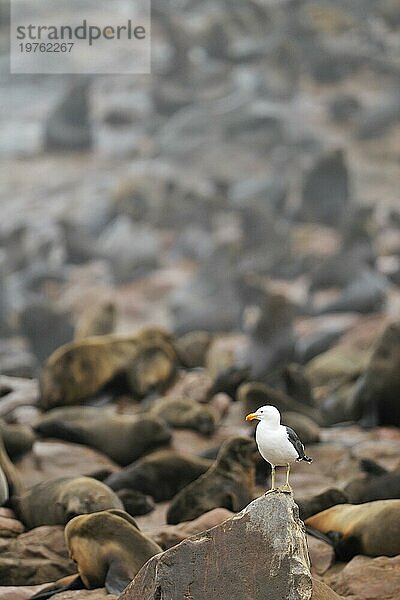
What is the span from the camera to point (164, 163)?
30125 millimetres

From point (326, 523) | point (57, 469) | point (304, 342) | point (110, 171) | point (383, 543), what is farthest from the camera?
point (110, 171)

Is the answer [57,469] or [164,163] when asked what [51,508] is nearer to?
[57,469]

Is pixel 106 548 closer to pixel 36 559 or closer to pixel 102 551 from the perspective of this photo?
pixel 102 551

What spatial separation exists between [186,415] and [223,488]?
3.10m

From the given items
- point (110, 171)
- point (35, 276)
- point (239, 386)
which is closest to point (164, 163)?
point (110, 171)

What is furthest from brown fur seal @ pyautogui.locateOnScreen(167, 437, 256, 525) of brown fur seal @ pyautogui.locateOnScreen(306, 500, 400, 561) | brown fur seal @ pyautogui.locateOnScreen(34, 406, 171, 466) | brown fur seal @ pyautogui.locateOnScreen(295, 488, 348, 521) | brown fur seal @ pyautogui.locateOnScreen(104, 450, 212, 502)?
brown fur seal @ pyautogui.locateOnScreen(34, 406, 171, 466)

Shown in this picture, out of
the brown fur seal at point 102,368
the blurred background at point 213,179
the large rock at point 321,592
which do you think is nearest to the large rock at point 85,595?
the large rock at point 321,592

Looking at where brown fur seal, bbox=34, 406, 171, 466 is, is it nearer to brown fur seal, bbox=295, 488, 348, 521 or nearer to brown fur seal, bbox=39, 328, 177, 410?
brown fur seal, bbox=39, 328, 177, 410

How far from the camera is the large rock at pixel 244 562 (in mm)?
4918

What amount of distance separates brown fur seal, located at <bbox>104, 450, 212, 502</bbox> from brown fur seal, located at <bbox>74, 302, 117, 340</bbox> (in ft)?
24.3

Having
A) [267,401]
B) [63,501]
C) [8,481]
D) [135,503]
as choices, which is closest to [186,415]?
[267,401]

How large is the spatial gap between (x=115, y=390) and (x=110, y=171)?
17.2 metres

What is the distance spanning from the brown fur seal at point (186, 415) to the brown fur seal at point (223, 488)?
2886 mm

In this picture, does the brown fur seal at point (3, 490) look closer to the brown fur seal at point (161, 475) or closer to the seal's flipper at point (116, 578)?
the brown fur seal at point (161, 475)
